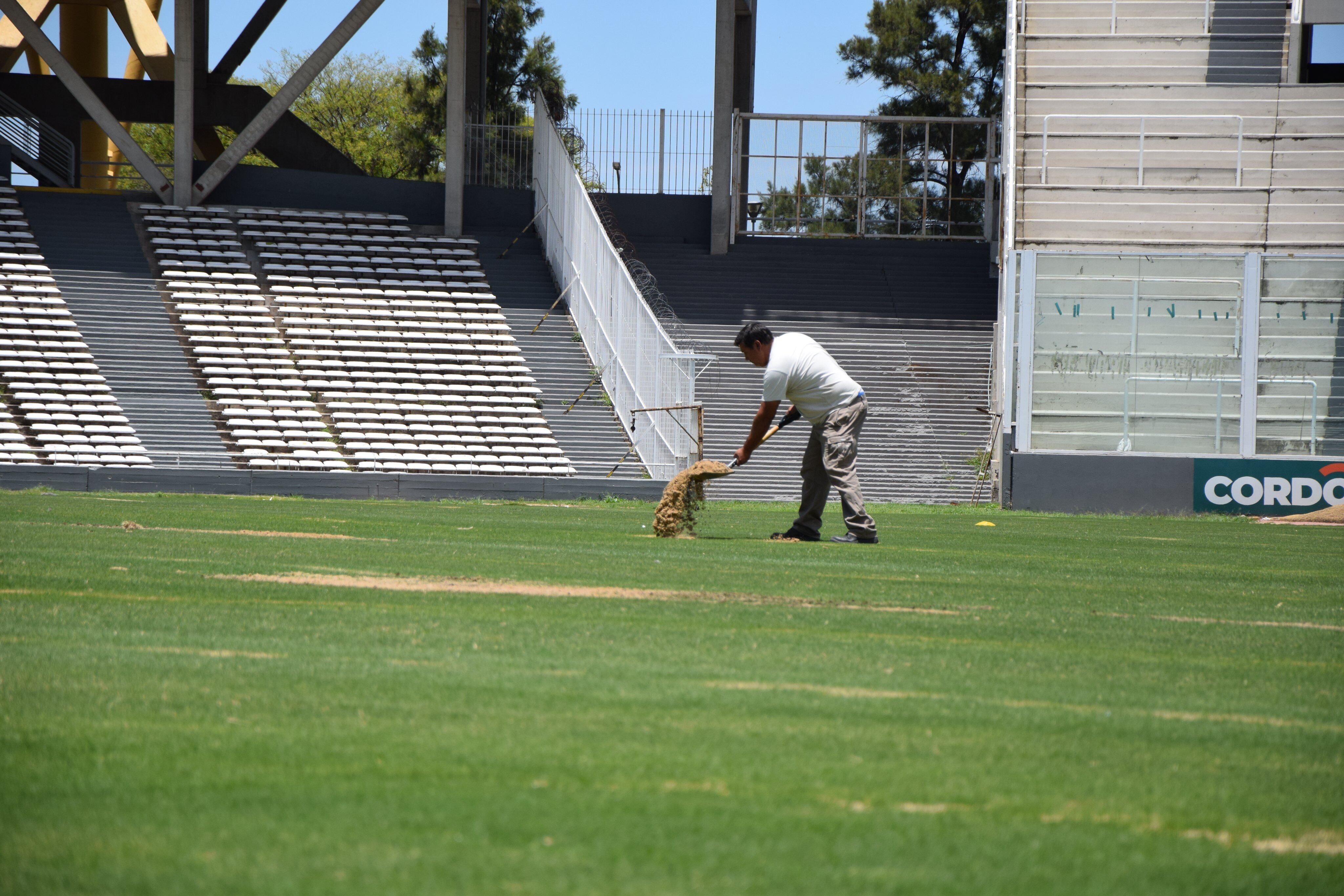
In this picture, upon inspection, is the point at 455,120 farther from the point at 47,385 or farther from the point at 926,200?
the point at 47,385

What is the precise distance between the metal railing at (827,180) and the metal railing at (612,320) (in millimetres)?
4511

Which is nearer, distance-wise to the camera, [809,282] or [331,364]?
[331,364]

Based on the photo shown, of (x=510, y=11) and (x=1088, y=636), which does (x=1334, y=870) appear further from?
(x=510, y=11)

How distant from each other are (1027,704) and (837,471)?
663 centimetres

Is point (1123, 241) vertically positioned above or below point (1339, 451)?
above

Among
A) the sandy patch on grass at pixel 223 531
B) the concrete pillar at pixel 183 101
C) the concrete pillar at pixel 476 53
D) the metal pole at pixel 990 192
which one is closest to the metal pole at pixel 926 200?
the metal pole at pixel 990 192

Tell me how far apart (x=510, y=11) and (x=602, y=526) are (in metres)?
37.2

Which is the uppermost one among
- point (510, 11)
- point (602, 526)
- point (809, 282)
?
point (510, 11)

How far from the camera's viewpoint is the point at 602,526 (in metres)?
14.9

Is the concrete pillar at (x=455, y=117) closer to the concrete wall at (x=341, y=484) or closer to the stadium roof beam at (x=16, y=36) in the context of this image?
the concrete wall at (x=341, y=484)

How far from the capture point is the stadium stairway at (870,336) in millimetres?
25797

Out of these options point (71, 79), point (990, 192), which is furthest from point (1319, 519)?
point (71, 79)

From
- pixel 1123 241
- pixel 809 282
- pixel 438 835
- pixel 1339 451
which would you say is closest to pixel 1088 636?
pixel 438 835

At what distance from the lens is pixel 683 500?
496 inches
